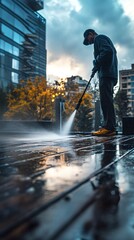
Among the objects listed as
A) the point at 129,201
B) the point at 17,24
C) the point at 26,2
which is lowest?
the point at 129,201

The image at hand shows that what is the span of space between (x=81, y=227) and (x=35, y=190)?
0.34 m

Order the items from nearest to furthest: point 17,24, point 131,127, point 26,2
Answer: point 131,127 < point 17,24 < point 26,2

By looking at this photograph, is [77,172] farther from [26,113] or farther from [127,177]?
[26,113]

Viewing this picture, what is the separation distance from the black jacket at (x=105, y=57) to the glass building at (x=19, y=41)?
112 ft

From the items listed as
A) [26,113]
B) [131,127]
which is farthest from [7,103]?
[131,127]

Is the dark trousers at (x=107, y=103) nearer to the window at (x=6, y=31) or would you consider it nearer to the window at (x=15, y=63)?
the window at (x=6, y=31)

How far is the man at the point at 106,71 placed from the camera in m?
5.06

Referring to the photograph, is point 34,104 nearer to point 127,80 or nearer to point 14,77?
point 14,77

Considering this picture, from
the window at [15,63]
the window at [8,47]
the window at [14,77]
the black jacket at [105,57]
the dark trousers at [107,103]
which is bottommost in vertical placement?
the dark trousers at [107,103]

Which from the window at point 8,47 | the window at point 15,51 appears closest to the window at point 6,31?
the window at point 8,47

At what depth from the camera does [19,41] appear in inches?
1786

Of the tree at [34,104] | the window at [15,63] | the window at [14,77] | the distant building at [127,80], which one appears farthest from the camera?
the distant building at [127,80]

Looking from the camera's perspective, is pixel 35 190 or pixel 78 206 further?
pixel 35 190

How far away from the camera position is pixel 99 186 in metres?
1.07
